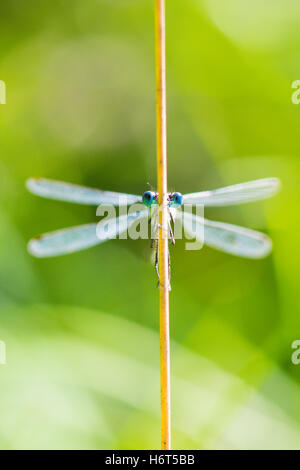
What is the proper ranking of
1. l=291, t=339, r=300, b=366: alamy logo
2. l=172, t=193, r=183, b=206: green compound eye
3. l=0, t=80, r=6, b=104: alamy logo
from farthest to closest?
l=0, t=80, r=6, b=104: alamy logo → l=291, t=339, r=300, b=366: alamy logo → l=172, t=193, r=183, b=206: green compound eye

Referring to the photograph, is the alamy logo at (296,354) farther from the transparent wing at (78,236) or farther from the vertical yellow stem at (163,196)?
the vertical yellow stem at (163,196)

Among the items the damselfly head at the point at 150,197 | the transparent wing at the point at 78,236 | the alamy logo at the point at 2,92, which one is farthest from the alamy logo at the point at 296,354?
the alamy logo at the point at 2,92

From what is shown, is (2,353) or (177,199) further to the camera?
(2,353)

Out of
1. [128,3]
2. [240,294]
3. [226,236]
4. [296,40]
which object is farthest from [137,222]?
[128,3]

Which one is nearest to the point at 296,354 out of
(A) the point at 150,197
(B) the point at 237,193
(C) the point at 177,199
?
(B) the point at 237,193

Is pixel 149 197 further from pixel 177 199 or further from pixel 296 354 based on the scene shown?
pixel 296 354

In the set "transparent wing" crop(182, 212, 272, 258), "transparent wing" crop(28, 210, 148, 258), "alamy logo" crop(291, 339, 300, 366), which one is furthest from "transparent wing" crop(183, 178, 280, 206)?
"alamy logo" crop(291, 339, 300, 366)

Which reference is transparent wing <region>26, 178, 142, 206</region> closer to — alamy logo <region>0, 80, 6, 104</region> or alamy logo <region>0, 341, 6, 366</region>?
alamy logo <region>0, 341, 6, 366</region>
